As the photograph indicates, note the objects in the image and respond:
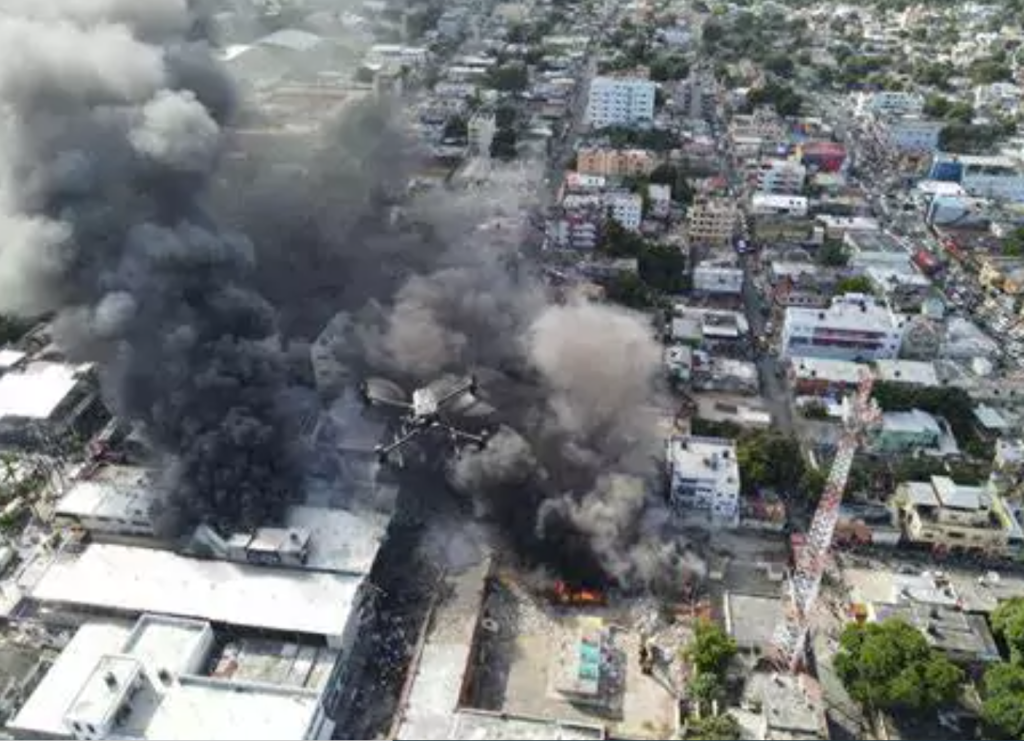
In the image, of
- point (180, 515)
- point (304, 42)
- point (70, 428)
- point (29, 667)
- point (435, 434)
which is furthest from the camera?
point (304, 42)

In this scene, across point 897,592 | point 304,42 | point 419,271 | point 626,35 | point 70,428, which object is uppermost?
point 626,35

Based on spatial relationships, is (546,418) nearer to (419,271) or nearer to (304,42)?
(419,271)

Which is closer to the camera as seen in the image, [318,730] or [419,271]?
[318,730]

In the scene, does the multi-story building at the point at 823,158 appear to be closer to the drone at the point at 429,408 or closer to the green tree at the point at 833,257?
the green tree at the point at 833,257

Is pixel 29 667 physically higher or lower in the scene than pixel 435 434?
lower

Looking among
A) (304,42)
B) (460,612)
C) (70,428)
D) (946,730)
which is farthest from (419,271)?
(304,42)

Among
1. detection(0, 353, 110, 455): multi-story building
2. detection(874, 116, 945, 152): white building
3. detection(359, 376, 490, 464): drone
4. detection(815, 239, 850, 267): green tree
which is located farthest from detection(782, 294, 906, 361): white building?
detection(0, 353, 110, 455): multi-story building

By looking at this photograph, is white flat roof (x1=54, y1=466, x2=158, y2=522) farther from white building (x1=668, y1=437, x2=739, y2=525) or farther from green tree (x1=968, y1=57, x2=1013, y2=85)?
green tree (x1=968, y1=57, x2=1013, y2=85)
